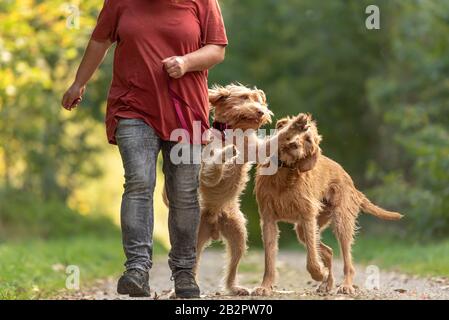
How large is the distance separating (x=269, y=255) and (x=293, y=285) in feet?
6.87

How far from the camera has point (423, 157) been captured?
16.0m

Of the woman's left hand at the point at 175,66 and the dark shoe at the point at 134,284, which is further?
the woman's left hand at the point at 175,66

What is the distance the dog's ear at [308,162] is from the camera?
7.69 m

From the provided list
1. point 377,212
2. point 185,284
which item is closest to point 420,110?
point 377,212

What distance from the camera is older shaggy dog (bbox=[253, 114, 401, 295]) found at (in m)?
7.58

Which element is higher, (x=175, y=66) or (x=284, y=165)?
(x=175, y=66)

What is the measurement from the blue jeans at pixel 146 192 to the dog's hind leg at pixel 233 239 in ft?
3.94

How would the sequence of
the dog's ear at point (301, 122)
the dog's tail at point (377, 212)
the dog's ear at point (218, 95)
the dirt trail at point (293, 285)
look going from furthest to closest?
the dog's tail at point (377, 212), the dog's ear at point (218, 95), the dirt trail at point (293, 285), the dog's ear at point (301, 122)

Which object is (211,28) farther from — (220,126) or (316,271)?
(316,271)

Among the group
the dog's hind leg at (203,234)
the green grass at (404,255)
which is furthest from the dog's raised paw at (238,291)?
the green grass at (404,255)

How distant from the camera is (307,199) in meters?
7.89

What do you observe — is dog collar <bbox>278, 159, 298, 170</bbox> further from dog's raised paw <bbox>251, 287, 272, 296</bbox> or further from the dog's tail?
the dog's tail

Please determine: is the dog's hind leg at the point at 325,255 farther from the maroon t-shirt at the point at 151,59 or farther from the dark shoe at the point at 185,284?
the maroon t-shirt at the point at 151,59
